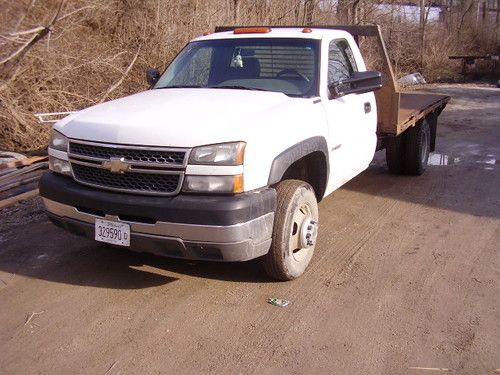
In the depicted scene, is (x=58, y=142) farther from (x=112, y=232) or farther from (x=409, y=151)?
(x=409, y=151)

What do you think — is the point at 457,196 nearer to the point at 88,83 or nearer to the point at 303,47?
the point at 303,47

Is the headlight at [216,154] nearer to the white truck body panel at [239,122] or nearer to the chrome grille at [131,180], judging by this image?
the white truck body panel at [239,122]

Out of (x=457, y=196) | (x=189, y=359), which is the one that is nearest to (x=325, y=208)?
(x=457, y=196)

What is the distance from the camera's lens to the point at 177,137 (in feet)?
12.1

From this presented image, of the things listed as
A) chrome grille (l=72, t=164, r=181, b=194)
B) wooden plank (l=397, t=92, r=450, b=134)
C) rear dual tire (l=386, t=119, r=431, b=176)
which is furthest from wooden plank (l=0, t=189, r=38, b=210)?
rear dual tire (l=386, t=119, r=431, b=176)

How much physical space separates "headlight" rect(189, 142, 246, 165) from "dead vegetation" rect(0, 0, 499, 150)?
6.68 meters

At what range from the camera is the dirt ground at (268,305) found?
134 inches

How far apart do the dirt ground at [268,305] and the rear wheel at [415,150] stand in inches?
62.2

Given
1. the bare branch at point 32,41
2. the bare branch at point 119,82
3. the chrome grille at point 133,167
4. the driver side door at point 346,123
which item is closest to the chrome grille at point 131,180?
the chrome grille at point 133,167

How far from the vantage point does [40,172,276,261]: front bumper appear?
3627 mm

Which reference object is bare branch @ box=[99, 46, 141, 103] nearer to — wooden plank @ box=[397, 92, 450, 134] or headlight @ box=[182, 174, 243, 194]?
wooden plank @ box=[397, 92, 450, 134]

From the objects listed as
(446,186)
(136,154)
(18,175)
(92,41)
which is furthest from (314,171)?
(92,41)

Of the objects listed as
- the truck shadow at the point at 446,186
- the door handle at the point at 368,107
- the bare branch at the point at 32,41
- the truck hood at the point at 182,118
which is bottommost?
the truck shadow at the point at 446,186

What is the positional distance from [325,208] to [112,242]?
9.90 ft
